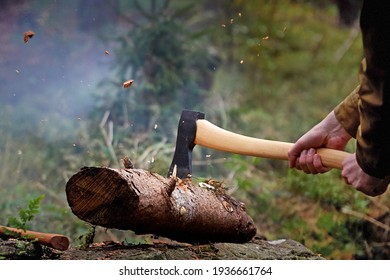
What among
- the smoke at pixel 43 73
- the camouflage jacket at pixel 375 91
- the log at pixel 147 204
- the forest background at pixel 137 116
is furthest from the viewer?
the smoke at pixel 43 73

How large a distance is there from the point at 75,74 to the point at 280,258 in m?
3.55

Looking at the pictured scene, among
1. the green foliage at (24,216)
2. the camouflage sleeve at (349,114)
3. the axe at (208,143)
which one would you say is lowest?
the green foliage at (24,216)

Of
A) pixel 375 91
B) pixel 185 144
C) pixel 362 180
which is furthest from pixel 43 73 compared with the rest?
pixel 375 91

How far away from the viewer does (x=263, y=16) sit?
914cm

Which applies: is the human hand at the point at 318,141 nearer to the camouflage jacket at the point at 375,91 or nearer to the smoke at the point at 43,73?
the camouflage jacket at the point at 375,91

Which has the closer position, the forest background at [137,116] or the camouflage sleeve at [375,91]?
the camouflage sleeve at [375,91]

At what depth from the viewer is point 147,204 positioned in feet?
9.36

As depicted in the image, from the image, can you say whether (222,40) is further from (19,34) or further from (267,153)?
(267,153)

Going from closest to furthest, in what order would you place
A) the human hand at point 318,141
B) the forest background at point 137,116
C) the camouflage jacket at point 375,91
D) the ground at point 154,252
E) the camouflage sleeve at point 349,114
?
the camouflage jacket at point 375,91, the ground at point 154,252, the camouflage sleeve at point 349,114, the human hand at point 318,141, the forest background at point 137,116

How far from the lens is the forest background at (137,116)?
4.79m

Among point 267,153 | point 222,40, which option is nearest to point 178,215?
point 267,153

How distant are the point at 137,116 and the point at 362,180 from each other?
10.9ft

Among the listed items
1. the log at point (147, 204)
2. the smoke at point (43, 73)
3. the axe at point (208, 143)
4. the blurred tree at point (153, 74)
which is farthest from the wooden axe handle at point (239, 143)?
the smoke at point (43, 73)

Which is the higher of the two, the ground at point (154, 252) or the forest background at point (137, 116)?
the ground at point (154, 252)
